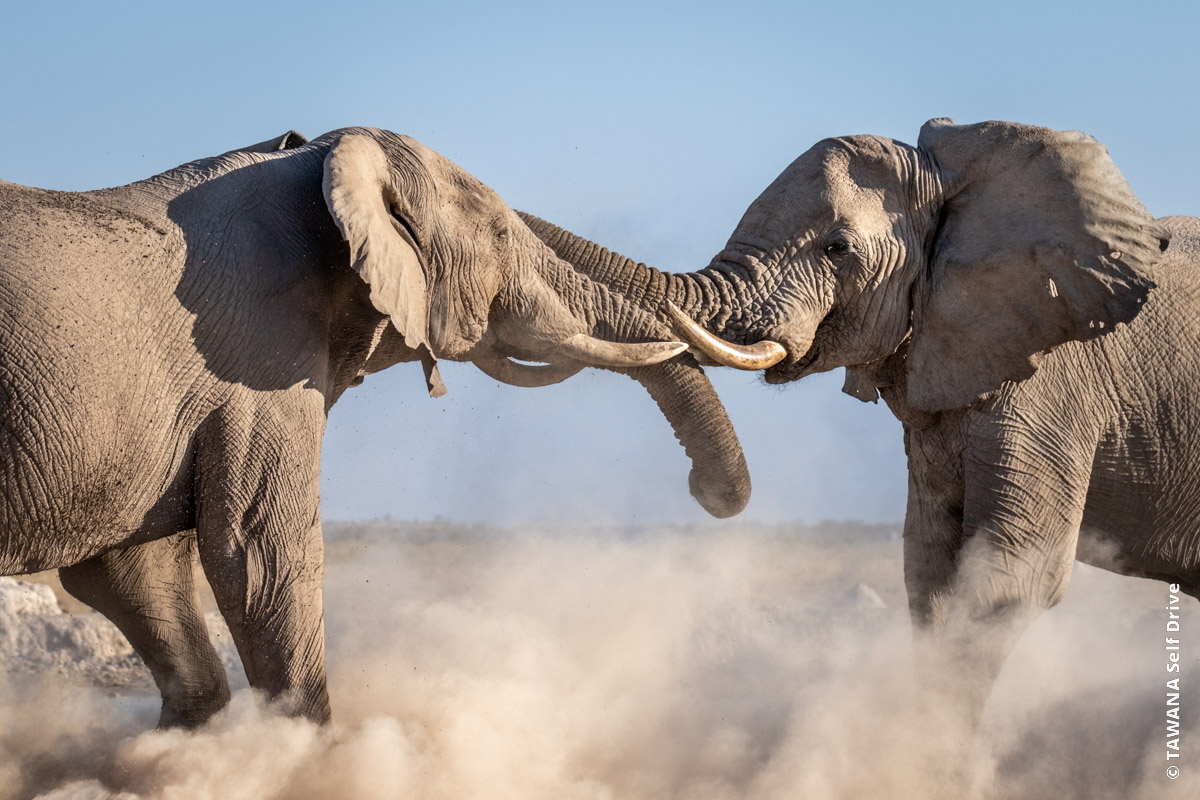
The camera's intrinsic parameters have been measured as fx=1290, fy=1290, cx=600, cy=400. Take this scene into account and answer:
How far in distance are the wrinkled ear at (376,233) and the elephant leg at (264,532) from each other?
49 centimetres

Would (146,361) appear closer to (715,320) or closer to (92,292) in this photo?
(92,292)

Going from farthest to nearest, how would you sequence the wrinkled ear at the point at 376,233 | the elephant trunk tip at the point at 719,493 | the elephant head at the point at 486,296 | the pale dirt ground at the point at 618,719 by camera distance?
the elephant trunk tip at the point at 719,493, the pale dirt ground at the point at 618,719, the elephant head at the point at 486,296, the wrinkled ear at the point at 376,233

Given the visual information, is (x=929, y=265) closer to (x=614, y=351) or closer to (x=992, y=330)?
(x=992, y=330)

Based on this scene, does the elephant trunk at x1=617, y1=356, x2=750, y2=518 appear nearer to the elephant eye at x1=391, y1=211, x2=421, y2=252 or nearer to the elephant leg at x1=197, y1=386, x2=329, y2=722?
the elephant eye at x1=391, y1=211, x2=421, y2=252

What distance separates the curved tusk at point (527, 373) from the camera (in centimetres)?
572

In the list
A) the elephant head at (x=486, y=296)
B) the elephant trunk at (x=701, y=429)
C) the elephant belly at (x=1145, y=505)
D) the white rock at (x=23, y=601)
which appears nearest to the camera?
the elephant head at (x=486, y=296)

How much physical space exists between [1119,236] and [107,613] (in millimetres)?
4667

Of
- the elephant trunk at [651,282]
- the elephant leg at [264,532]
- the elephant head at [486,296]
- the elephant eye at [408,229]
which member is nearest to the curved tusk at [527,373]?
the elephant head at [486,296]

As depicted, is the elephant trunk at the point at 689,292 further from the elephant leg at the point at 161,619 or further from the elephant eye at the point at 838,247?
the elephant leg at the point at 161,619

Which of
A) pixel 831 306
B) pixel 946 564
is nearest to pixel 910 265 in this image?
pixel 831 306

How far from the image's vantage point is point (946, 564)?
5.89 metres

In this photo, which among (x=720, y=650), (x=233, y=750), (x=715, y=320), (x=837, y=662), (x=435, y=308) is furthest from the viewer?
(x=720, y=650)

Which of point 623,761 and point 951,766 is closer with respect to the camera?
point 951,766

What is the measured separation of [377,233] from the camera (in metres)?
4.71
